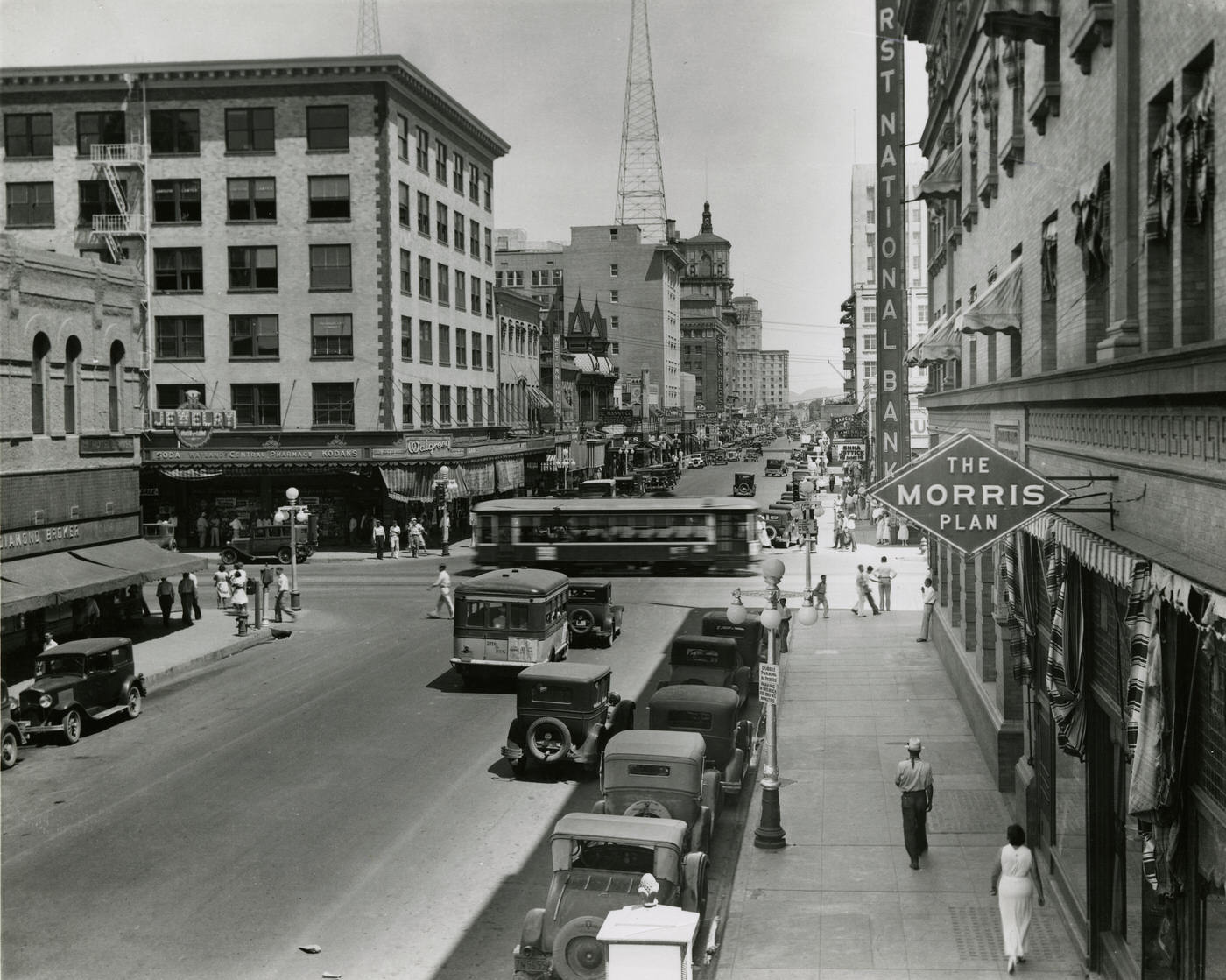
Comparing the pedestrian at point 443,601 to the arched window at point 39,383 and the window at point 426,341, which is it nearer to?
the arched window at point 39,383

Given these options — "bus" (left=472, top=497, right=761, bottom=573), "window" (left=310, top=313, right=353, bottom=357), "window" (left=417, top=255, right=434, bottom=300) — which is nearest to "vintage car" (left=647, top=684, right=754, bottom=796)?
"bus" (left=472, top=497, right=761, bottom=573)

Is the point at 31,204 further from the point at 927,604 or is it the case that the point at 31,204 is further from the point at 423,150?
the point at 927,604

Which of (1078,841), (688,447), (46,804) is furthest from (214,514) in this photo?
(688,447)

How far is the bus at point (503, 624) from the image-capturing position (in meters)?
25.6

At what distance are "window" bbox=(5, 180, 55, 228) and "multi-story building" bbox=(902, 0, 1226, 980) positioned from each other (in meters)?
46.1

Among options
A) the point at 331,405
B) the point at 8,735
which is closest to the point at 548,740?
the point at 8,735

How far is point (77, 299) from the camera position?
1233 inches

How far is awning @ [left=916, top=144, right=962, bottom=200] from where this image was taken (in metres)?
26.1

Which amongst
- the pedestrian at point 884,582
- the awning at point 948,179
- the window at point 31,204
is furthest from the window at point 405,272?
the awning at point 948,179

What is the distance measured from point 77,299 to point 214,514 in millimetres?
26296

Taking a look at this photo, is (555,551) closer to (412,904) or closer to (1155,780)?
(412,904)

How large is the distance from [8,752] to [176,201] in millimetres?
39627

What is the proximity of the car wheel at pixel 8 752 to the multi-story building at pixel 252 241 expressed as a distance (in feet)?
110

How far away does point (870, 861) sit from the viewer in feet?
52.5
